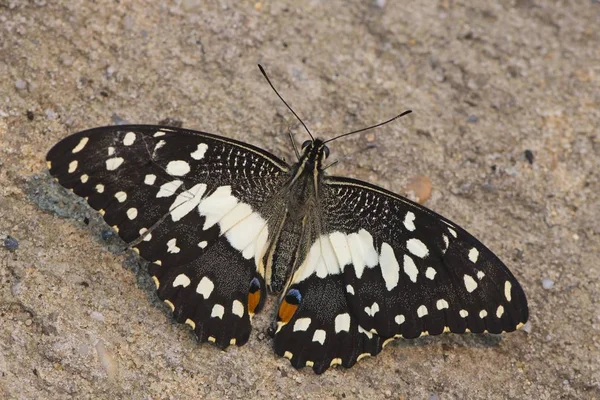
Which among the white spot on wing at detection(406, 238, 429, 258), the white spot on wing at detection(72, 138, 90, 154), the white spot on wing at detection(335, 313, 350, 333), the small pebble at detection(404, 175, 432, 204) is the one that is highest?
the white spot on wing at detection(72, 138, 90, 154)

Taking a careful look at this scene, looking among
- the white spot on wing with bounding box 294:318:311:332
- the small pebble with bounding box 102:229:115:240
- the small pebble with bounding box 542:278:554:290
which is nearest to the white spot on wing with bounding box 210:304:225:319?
the white spot on wing with bounding box 294:318:311:332

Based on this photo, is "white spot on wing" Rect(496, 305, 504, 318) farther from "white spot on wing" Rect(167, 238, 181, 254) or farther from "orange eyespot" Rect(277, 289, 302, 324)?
"white spot on wing" Rect(167, 238, 181, 254)

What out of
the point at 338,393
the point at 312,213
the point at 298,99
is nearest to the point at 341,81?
the point at 298,99

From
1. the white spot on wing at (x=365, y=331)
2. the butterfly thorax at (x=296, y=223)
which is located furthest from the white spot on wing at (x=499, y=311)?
the butterfly thorax at (x=296, y=223)

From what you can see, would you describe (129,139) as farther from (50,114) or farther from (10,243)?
(50,114)

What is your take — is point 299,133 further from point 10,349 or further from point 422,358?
point 10,349

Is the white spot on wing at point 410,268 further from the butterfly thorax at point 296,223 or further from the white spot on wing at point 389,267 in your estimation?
the butterfly thorax at point 296,223
